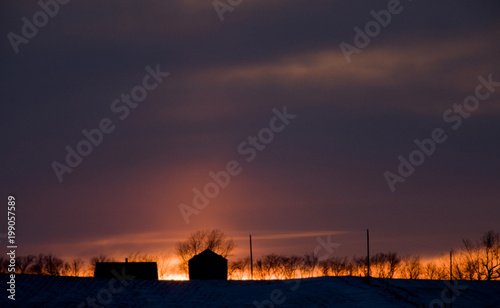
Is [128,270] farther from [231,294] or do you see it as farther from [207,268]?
[231,294]

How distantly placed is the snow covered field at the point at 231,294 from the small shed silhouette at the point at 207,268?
10.9 metres

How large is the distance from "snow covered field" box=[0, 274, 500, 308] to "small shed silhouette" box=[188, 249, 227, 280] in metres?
10.9

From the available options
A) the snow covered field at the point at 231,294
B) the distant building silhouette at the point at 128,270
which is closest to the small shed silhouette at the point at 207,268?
the distant building silhouette at the point at 128,270

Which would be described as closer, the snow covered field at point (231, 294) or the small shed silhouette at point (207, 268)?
the snow covered field at point (231, 294)

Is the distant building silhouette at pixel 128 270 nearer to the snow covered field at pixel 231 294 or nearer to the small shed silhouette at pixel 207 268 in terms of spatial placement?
the small shed silhouette at pixel 207 268

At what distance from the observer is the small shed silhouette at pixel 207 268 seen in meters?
119

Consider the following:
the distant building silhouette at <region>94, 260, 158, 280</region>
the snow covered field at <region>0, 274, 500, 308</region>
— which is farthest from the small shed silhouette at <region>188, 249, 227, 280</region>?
the snow covered field at <region>0, 274, 500, 308</region>

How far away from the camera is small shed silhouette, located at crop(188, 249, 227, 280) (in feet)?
391

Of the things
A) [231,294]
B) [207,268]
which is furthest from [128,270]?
[231,294]

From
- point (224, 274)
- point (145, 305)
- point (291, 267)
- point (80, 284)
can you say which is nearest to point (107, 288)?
point (80, 284)

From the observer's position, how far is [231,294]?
98375 millimetres

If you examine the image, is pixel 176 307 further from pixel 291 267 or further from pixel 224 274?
pixel 291 267

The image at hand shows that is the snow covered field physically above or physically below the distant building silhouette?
below

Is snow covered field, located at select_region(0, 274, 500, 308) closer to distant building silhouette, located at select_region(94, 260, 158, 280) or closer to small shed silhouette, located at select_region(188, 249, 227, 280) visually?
distant building silhouette, located at select_region(94, 260, 158, 280)
